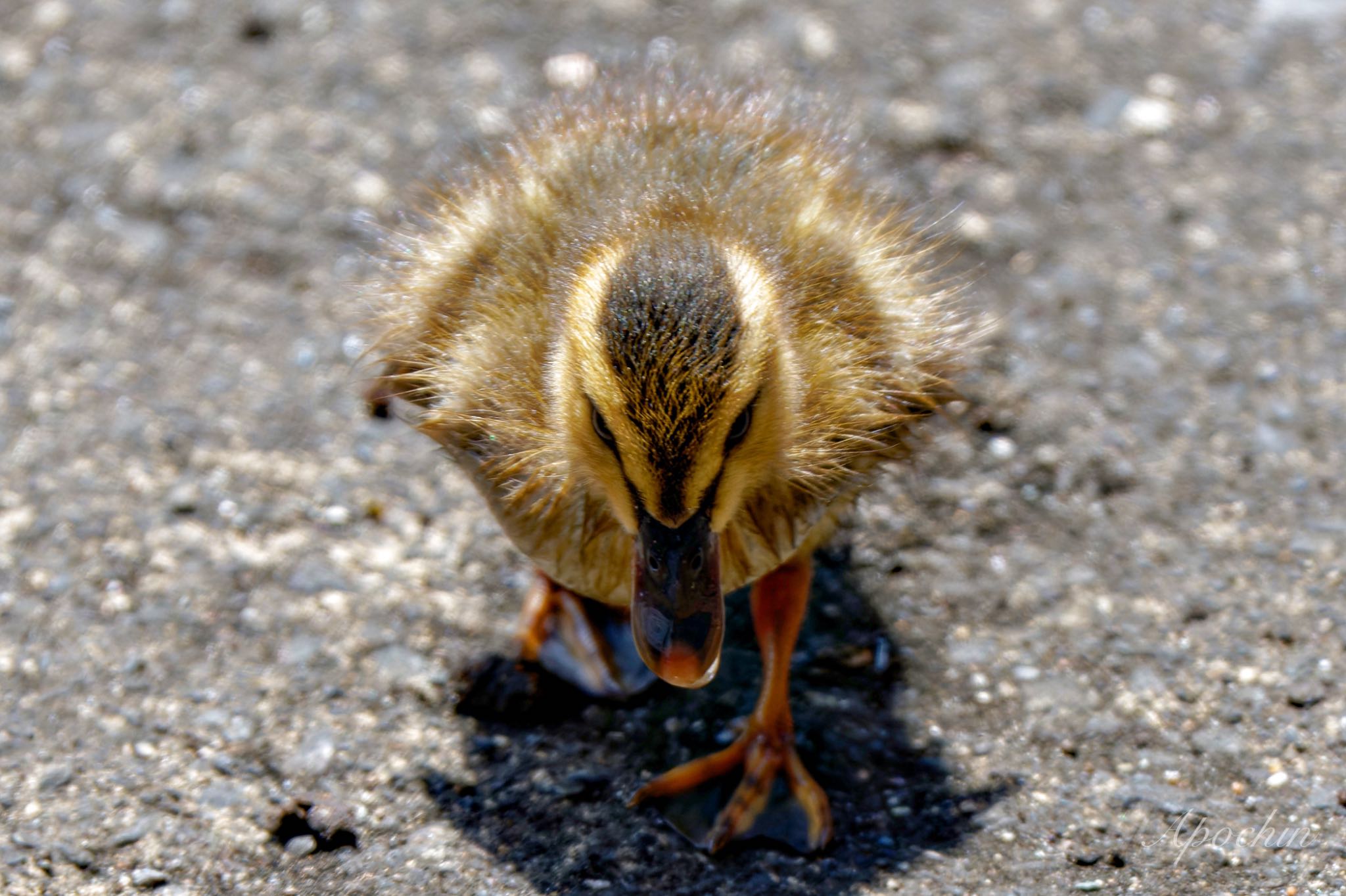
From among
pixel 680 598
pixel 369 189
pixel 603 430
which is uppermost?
pixel 603 430

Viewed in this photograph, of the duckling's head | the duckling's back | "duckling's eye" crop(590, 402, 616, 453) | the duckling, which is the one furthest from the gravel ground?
"duckling's eye" crop(590, 402, 616, 453)

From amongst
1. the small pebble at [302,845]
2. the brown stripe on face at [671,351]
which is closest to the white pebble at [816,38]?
the brown stripe on face at [671,351]

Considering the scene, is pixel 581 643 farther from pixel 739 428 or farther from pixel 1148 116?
pixel 1148 116

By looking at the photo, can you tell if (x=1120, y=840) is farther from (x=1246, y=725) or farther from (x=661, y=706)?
(x=661, y=706)

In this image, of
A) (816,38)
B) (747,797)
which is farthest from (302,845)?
(816,38)

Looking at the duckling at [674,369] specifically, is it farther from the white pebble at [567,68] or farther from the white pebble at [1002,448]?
the white pebble at [567,68]

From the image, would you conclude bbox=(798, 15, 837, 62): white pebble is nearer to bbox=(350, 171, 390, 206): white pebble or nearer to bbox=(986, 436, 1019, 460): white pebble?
bbox=(350, 171, 390, 206): white pebble

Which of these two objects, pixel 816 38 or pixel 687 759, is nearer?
pixel 687 759
